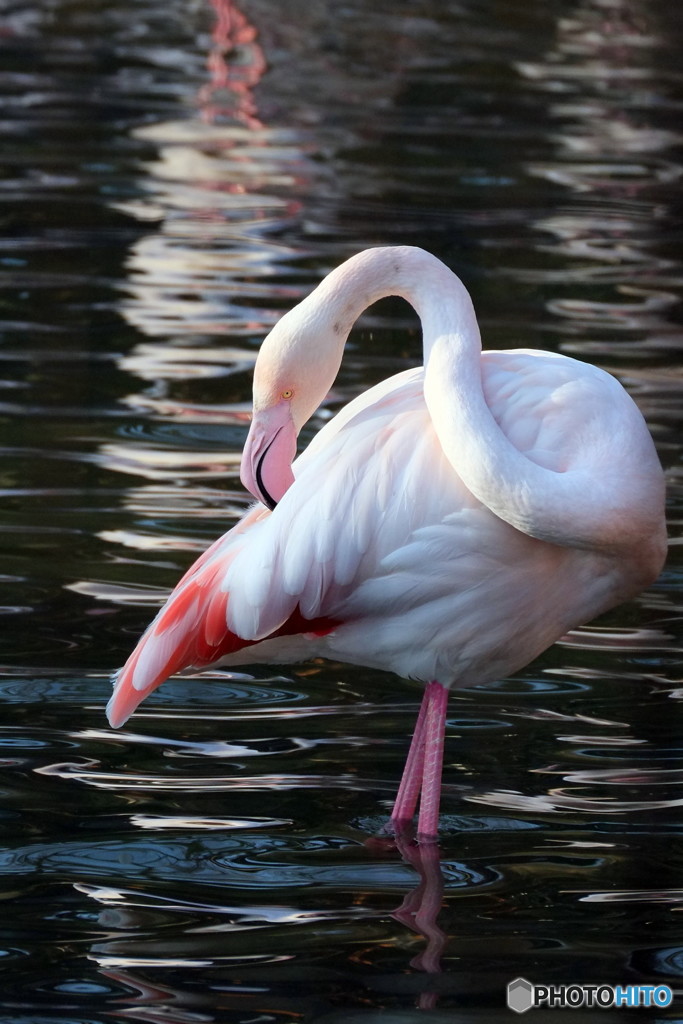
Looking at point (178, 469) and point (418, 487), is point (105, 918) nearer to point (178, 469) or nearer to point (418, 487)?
point (418, 487)

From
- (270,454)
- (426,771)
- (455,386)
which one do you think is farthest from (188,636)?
(455,386)

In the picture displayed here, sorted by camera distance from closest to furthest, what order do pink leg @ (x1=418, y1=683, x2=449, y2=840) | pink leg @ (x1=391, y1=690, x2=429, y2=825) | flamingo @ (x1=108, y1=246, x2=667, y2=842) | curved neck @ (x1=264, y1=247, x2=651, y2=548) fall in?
curved neck @ (x1=264, y1=247, x2=651, y2=548) < flamingo @ (x1=108, y1=246, x2=667, y2=842) < pink leg @ (x1=418, y1=683, x2=449, y2=840) < pink leg @ (x1=391, y1=690, x2=429, y2=825)

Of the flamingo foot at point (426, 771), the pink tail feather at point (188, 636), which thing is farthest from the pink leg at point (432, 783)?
the pink tail feather at point (188, 636)

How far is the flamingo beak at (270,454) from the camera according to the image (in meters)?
3.55

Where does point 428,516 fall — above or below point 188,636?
above

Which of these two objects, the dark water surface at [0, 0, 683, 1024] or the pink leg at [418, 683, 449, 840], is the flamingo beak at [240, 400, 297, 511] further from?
the dark water surface at [0, 0, 683, 1024]

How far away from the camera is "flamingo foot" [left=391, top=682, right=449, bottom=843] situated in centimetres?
363

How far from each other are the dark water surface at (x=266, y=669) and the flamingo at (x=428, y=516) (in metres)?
0.30

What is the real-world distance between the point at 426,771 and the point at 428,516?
0.54m

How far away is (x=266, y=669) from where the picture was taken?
4520mm

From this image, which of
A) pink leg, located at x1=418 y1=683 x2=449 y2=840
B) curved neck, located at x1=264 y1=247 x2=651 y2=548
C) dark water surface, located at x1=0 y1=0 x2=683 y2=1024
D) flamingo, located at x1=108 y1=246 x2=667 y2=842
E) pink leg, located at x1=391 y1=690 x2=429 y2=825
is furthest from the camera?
pink leg, located at x1=391 y1=690 x2=429 y2=825

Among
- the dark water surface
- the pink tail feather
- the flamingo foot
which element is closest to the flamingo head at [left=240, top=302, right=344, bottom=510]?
the pink tail feather

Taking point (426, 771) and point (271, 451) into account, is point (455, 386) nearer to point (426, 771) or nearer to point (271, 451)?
point (271, 451)

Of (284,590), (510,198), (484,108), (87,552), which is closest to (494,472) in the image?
(284,590)
